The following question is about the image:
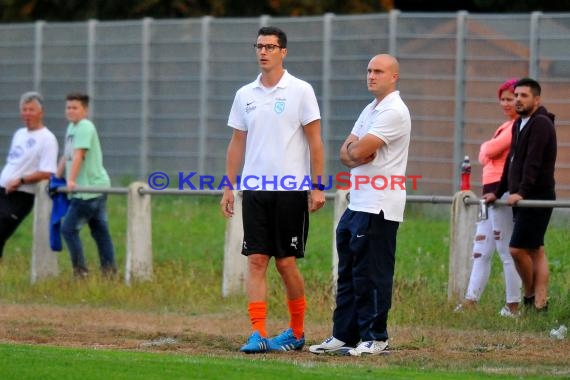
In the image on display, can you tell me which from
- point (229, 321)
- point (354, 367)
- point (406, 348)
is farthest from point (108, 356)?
point (229, 321)

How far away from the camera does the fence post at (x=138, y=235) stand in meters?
15.2

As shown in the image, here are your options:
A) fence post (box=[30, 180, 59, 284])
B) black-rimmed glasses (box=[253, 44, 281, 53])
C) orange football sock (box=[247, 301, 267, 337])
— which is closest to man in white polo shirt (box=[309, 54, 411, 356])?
orange football sock (box=[247, 301, 267, 337])

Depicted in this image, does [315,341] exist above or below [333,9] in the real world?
below

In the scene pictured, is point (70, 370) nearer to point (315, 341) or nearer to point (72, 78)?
point (315, 341)

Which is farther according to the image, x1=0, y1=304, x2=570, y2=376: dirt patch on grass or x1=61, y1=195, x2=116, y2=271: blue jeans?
x1=61, y1=195, x2=116, y2=271: blue jeans

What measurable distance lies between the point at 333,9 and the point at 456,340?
1980 centimetres

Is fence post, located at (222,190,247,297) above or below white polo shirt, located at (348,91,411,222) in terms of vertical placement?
below

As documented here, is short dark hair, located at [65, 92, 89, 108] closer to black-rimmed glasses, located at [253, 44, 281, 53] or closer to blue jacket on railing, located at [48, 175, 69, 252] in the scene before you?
blue jacket on railing, located at [48, 175, 69, 252]

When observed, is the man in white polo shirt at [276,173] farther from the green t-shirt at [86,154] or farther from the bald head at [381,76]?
the green t-shirt at [86,154]

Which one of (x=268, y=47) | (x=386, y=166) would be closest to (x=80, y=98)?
(x=268, y=47)

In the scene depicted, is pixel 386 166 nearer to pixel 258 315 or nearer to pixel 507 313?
pixel 258 315

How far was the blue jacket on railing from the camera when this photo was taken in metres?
15.6

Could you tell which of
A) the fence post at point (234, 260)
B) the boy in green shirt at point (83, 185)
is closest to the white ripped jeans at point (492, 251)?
the fence post at point (234, 260)

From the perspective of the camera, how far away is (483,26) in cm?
1936
